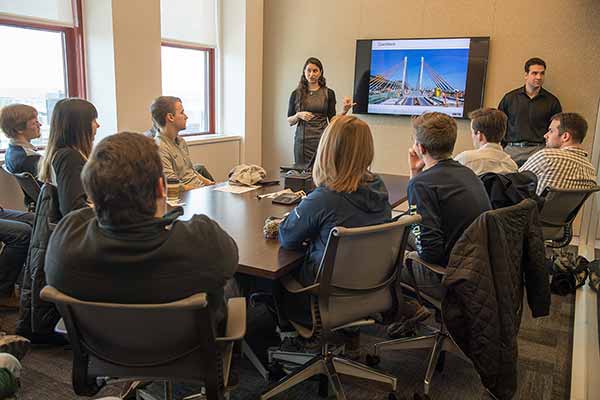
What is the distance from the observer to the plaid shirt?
9.83ft

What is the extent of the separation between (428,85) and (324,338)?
146 inches

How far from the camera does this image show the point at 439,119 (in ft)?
7.14

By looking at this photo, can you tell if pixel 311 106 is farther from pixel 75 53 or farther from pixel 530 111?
pixel 75 53

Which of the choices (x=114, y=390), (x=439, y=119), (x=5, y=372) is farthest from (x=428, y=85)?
(x=5, y=372)

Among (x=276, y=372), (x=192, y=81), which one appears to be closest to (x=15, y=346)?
(x=276, y=372)

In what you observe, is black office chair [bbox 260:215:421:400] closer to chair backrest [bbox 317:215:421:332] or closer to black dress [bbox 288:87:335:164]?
chair backrest [bbox 317:215:421:332]

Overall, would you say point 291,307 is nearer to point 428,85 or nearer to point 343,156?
point 343,156

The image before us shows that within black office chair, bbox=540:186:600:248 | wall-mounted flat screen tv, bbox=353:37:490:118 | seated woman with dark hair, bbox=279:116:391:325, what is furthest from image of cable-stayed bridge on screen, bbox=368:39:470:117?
seated woman with dark hair, bbox=279:116:391:325

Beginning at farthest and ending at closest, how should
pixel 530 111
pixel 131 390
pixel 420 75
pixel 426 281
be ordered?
pixel 420 75 < pixel 530 111 < pixel 426 281 < pixel 131 390

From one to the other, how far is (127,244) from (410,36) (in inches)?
174

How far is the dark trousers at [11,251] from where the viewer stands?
2699 mm

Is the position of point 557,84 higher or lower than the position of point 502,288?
higher

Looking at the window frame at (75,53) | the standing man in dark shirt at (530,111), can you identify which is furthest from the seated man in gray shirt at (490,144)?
the window frame at (75,53)

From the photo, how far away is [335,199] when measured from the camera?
181cm
